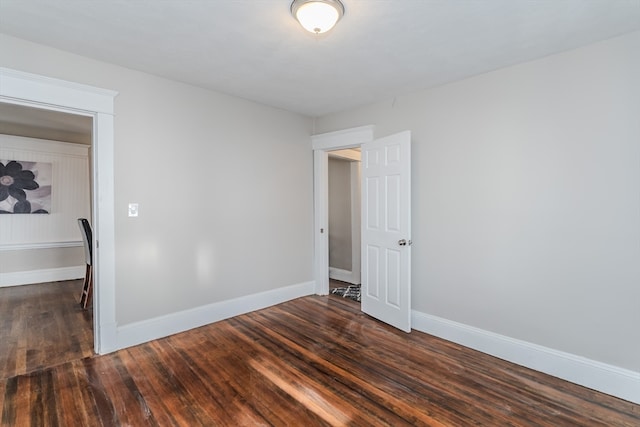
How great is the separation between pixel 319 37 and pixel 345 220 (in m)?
3.58

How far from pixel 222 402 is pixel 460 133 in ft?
9.74

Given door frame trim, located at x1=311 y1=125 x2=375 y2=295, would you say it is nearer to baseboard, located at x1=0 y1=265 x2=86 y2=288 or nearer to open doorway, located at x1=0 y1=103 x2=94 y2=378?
open doorway, located at x1=0 y1=103 x2=94 y2=378

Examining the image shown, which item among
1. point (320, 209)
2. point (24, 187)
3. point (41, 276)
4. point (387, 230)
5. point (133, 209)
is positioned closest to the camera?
point (133, 209)

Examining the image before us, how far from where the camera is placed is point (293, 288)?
13.6ft

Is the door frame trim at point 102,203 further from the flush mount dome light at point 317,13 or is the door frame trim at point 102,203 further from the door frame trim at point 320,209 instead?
the door frame trim at point 320,209

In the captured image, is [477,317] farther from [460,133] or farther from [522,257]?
[460,133]

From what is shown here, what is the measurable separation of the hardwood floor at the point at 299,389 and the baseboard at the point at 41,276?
3.55 m

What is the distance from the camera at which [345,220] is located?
17.9 ft

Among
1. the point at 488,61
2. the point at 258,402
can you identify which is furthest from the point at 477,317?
the point at 488,61

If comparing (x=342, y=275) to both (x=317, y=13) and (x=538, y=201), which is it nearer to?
(x=538, y=201)

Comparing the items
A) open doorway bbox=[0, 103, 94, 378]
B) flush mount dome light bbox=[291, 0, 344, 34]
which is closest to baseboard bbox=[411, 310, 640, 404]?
flush mount dome light bbox=[291, 0, 344, 34]

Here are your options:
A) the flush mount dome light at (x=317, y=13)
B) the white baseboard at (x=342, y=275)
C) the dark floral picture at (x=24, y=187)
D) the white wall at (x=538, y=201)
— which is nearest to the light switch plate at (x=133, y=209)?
the flush mount dome light at (x=317, y=13)

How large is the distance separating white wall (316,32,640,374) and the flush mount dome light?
165cm

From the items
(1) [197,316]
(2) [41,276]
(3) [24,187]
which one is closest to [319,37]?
(1) [197,316]
